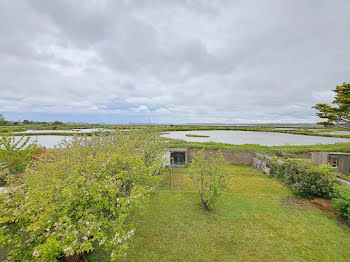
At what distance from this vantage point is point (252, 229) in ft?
17.7

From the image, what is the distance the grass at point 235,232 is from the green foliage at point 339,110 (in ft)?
53.0

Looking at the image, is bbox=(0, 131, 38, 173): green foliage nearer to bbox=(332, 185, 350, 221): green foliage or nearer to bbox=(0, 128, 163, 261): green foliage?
bbox=(0, 128, 163, 261): green foliage

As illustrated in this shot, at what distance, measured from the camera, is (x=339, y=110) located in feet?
55.9

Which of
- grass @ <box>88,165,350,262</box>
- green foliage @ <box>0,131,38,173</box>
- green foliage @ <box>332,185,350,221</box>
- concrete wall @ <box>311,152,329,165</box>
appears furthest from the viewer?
concrete wall @ <box>311,152,329,165</box>

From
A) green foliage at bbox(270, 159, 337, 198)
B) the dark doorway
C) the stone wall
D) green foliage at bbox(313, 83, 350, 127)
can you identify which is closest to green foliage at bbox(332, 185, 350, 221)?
green foliage at bbox(270, 159, 337, 198)

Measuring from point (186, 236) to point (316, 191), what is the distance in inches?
272

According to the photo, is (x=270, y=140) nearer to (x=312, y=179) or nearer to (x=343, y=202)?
(x=312, y=179)

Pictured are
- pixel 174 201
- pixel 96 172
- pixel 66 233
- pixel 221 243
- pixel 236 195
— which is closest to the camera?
pixel 66 233

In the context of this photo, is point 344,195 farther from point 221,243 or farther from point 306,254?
point 221,243

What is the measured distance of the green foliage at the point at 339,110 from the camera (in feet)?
54.2

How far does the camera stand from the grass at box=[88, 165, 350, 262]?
4.31m

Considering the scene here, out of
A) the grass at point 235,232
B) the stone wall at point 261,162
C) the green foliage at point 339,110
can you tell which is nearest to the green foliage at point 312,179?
the grass at point 235,232

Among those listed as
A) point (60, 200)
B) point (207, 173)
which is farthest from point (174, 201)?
point (60, 200)

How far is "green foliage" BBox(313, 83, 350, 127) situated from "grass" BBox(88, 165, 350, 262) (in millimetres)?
16157
